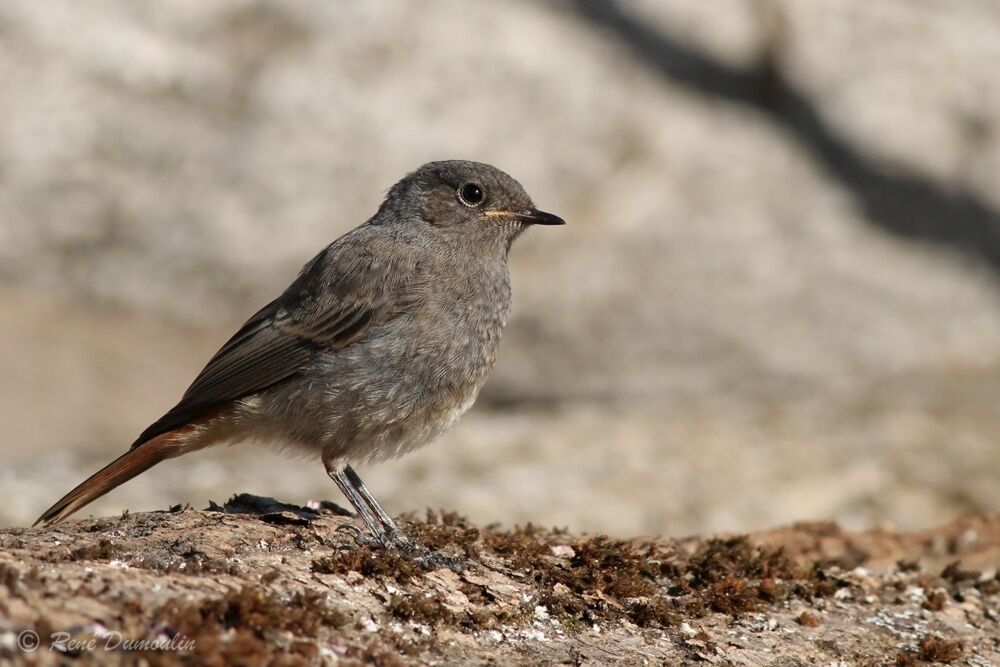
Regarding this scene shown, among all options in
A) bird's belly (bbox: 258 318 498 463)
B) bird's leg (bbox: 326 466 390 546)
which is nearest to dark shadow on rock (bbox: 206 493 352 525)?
bird's leg (bbox: 326 466 390 546)

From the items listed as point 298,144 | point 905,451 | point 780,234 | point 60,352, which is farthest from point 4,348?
point 905,451

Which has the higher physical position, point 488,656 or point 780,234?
point 780,234

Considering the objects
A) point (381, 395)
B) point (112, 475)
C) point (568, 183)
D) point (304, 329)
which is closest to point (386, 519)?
point (381, 395)

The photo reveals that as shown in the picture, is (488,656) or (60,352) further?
(60,352)

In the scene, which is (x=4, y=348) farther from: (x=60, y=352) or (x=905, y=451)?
(x=905, y=451)

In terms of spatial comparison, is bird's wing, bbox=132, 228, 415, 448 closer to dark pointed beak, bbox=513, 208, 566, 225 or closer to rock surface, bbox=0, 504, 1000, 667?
rock surface, bbox=0, 504, 1000, 667

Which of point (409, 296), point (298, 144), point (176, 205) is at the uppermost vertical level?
point (298, 144)
